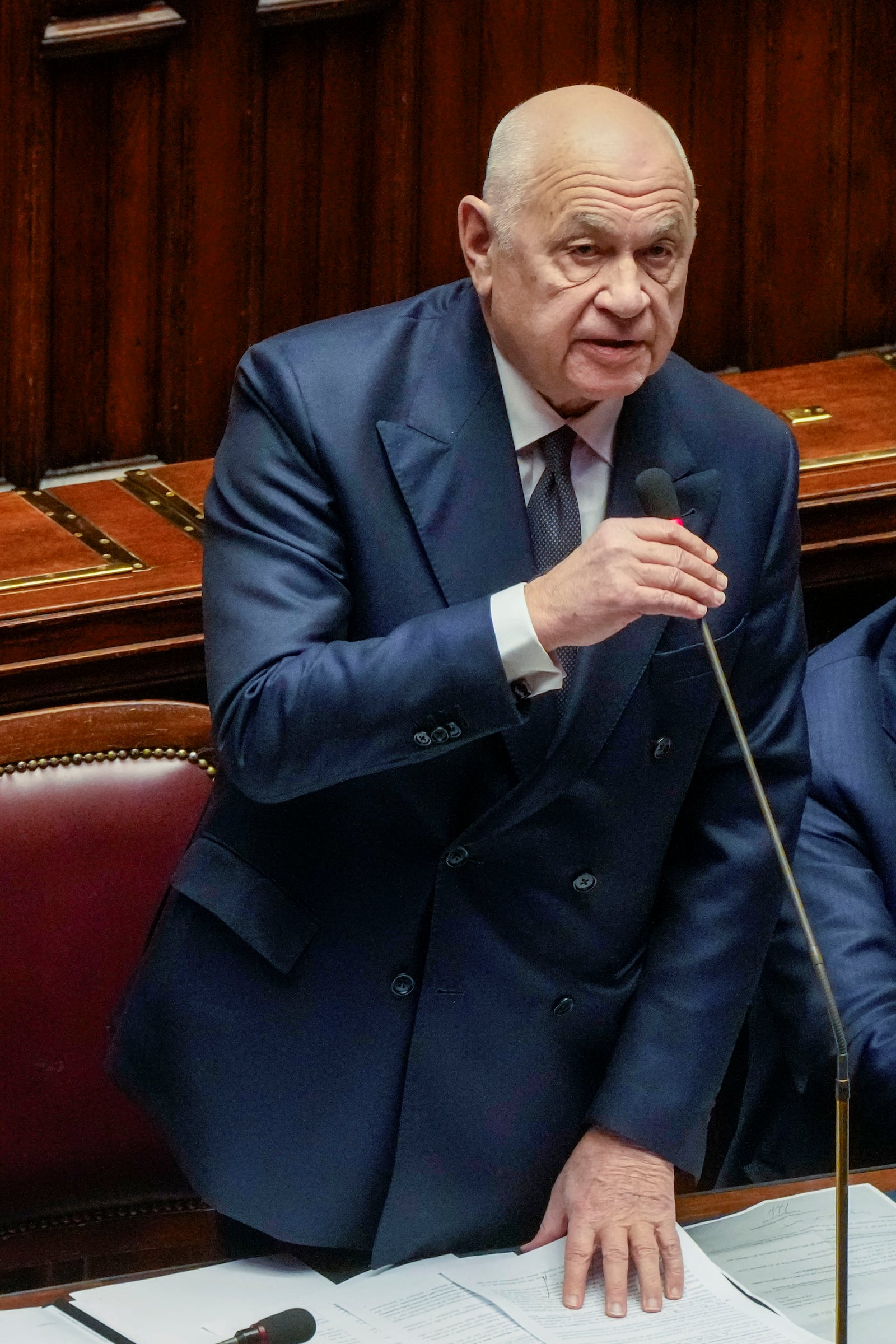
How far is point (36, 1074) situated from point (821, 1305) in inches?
29.7

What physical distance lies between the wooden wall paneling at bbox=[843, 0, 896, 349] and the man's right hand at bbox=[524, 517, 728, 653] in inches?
75.5

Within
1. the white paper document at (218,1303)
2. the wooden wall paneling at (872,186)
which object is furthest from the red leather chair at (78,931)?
the wooden wall paneling at (872,186)

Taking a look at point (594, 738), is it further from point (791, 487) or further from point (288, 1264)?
point (288, 1264)

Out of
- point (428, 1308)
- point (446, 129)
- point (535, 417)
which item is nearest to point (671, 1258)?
point (428, 1308)

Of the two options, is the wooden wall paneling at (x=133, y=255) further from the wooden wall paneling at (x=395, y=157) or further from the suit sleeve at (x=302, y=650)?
the suit sleeve at (x=302, y=650)

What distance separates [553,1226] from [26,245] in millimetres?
1570

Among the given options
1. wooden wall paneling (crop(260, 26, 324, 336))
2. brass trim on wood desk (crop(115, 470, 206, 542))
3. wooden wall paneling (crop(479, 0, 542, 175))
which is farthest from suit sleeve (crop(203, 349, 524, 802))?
wooden wall paneling (crop(479, 0, 542, 175))

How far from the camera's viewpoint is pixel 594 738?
1688 mm

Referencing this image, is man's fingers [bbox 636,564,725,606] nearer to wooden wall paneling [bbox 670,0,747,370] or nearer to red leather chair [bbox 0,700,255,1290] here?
red leather chair [bbox 0,700,255,1290]

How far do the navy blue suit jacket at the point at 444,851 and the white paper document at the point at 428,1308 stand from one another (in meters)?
0.04

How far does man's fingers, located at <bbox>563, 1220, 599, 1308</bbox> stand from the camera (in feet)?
5.37

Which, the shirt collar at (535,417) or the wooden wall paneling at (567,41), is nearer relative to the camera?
the shirt collar at (535,417)

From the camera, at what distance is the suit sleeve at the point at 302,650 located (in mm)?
1563

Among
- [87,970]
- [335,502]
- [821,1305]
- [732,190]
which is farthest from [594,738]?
[732,190]
